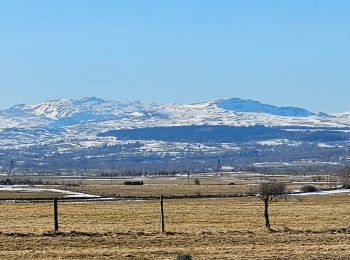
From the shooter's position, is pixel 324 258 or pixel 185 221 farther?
pixel 185 221

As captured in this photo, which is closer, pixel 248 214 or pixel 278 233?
pixel 278 233

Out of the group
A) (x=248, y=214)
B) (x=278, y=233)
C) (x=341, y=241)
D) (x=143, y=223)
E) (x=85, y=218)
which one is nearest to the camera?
(x=341, y=241)

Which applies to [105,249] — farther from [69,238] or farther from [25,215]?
[25,215]

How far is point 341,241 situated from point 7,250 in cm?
1133

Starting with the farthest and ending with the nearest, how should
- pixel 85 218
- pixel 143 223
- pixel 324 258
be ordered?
1. pixel 85 218
2. pixel 143 223
3. pixel 324 258

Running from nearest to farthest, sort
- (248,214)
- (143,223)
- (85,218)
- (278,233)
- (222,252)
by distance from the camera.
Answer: (222,252), (278,233), (143,223), (85,218), (248,214)

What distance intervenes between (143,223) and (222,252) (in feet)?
53.6

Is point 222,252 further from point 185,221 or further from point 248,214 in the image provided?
point 248,214

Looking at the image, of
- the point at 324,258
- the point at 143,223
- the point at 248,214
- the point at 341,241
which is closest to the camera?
the point at 324,258

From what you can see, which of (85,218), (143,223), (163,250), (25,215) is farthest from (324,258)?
(25,215)

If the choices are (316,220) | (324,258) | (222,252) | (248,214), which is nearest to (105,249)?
(222,252)

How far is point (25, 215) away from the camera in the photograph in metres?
53.8

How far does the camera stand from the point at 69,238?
105 ft

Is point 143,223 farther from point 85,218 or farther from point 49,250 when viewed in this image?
point 49,250
